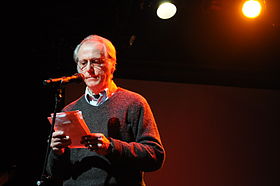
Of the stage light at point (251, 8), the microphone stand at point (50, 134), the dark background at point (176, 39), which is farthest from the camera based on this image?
the dark background at point (176, 39)

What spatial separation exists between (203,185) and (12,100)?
2.76 m

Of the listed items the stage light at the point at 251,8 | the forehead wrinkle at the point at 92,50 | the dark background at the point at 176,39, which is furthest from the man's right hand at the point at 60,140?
the stage light at the point at 251,8

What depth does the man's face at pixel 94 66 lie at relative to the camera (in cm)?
200

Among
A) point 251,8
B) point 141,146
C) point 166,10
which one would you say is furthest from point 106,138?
point 251,8

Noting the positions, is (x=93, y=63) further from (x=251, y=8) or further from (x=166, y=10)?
(x=251, y=8)

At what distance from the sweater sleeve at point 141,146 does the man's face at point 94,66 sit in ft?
1.00

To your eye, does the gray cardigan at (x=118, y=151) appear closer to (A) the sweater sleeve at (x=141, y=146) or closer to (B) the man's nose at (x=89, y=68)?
(A) the sweater sleeve at (x=141, y=146)

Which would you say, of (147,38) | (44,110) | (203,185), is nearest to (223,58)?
(147,38)

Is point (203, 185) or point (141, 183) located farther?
point (203, 185)

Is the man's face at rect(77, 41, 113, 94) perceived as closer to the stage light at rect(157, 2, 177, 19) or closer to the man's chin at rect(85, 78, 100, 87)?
the man's chin at rect(85, 78, 100, 87)

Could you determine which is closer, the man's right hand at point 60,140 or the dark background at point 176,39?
the man's right hand at point 60,140

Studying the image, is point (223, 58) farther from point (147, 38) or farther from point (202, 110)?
point (147, 38)

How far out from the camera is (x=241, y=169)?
4.14m

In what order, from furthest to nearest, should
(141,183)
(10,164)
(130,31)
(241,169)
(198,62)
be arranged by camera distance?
(198,62)
(241,169)
(130,31)
(10,164)
(141,183)
